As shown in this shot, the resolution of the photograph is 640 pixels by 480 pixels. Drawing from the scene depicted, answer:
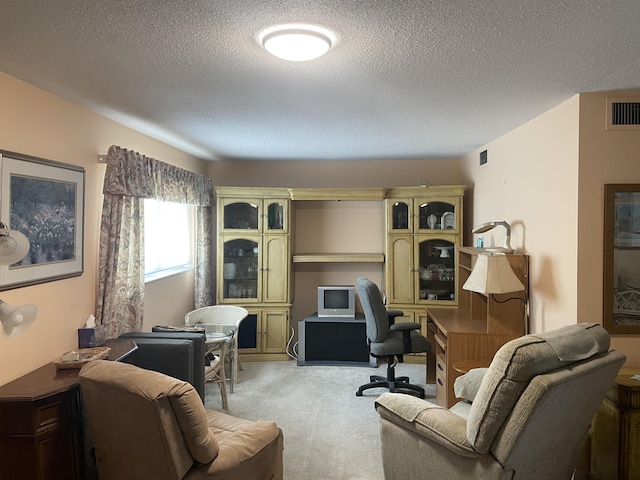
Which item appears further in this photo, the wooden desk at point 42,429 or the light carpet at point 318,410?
the light carpet at point 318,410

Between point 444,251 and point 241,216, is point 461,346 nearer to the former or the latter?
point 444,251

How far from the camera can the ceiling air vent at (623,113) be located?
108 inches

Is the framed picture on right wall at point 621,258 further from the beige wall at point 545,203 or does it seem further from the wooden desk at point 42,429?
the wooden desk at point 42,429

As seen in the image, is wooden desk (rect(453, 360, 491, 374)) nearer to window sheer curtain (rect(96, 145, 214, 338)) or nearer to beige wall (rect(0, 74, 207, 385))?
window sheer curtain (rect(96, 145, 214, 338))

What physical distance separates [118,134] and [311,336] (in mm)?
2928

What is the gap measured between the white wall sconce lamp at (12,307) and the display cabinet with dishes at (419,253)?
3.88 metres

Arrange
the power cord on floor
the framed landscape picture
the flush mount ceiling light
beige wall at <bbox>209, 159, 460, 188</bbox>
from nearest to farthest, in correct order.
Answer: the flush mount ceiling light
the framed landscape picture
the power cord on floor
beige wall at <bbox>209, 159, 460, 188</bbox>

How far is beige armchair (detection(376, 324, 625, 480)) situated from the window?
284 centimetres

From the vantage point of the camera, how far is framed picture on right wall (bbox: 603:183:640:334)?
274cm

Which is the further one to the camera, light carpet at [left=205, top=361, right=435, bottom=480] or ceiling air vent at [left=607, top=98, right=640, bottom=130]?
light carpet at [left=205, top=361, right=435, bottom=480]

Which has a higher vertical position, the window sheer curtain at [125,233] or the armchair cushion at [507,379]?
the window sheer curtain at [125,233]

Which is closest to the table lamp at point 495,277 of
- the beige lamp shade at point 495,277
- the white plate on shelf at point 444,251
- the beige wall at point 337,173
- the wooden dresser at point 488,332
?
the beige lamp shade at point 495,277

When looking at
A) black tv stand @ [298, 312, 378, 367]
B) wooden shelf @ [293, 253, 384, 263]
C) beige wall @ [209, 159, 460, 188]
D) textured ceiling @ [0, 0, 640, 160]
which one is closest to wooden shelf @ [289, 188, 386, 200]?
beige wall @ [209, 159, 460, 188]

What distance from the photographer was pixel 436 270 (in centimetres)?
527
